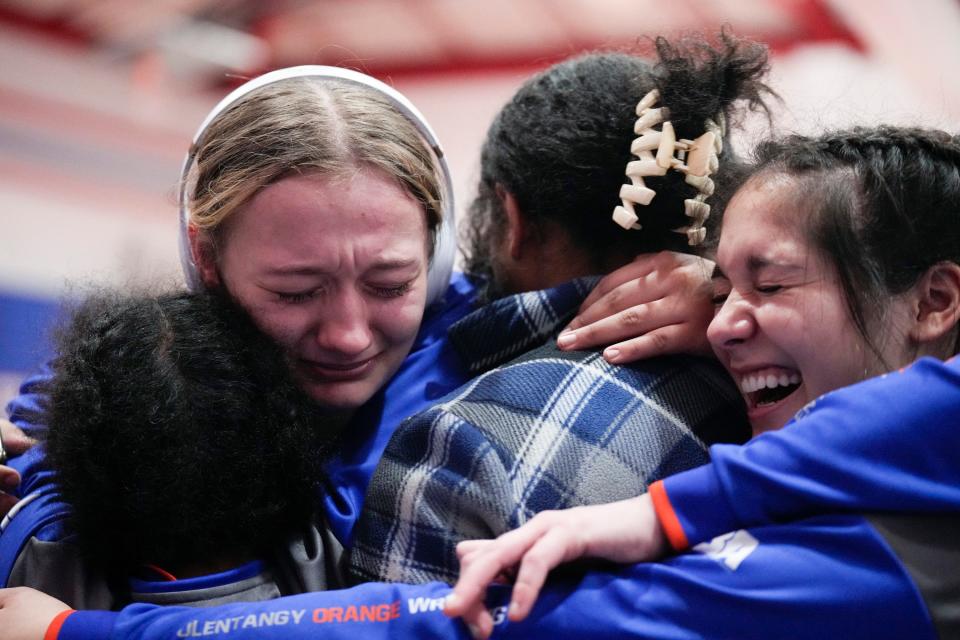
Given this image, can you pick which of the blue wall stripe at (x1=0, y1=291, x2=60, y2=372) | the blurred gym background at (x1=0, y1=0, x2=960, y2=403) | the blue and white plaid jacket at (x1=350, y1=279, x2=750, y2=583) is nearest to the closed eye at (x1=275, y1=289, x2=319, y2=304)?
the blue and white plaid jacket at (x1=350, y1=279, x2=750, y2=583)

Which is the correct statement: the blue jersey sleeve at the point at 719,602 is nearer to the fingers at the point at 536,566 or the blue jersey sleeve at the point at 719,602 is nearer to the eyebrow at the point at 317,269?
the fingers at the point at 536,566

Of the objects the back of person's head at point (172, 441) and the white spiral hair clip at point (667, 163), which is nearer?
the back of person's head at point (172, 441)

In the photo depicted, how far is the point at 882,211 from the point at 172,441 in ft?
2.76

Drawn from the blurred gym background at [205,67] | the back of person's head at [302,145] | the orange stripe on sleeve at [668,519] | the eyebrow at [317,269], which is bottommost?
the orange stripe on sleeve at [668,519]

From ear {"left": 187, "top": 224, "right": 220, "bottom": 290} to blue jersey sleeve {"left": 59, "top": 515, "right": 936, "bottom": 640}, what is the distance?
580 millimetres

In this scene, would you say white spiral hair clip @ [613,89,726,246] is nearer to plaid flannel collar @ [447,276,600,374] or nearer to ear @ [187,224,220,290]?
plaid flannel collar @ [447,276,600,374]

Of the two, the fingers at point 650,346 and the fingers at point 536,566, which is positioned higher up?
the fingers at point 650,346

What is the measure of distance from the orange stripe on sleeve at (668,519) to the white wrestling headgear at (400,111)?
64 centimetres

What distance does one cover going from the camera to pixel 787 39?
3229 millimetres

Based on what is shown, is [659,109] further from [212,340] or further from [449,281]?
[212,340]

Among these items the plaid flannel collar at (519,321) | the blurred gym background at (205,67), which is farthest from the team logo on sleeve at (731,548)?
the blurred gym background at (205,67)

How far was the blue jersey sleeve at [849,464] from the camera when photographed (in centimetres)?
94

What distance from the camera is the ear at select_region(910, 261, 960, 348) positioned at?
1.12 m

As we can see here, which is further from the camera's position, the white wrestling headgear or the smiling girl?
the white wrestling headgear
